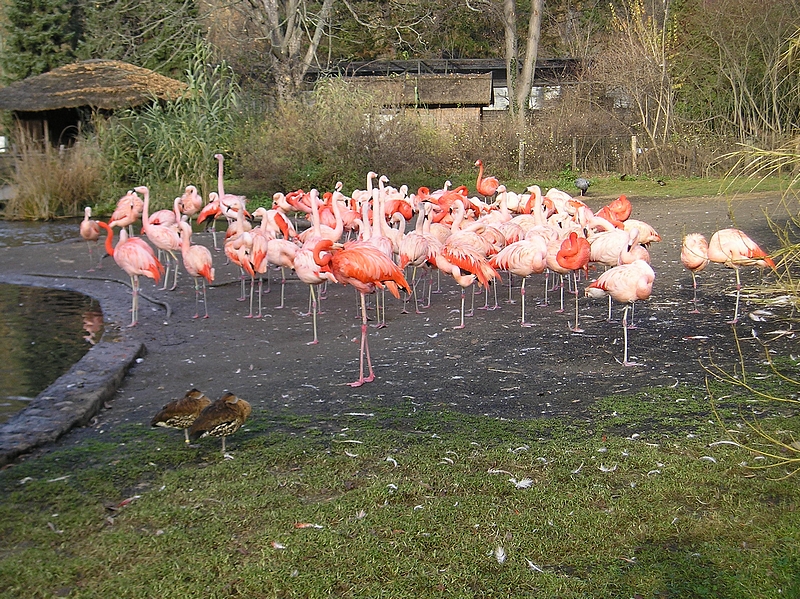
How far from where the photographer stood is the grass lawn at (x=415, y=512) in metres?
3.19

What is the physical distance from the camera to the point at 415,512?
3.76 metres

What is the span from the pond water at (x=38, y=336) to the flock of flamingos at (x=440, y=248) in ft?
2.31

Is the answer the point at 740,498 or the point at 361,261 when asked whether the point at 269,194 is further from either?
the point at 740,498

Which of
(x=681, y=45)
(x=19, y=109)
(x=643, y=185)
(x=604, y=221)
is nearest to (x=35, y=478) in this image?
(x=604, y=221)

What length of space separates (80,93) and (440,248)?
16111 millimetres

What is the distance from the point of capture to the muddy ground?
556 centimetres

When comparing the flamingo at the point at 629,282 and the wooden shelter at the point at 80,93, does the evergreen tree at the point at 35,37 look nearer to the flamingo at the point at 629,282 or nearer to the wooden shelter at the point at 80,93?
the wooden shelter at the point at 80,93

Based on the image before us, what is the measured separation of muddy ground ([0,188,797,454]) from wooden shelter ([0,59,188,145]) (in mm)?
11958

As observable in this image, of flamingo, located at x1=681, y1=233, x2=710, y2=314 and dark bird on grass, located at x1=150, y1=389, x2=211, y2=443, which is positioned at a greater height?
flamingo, located at x1=681, y1=233, x2=710, y2=314

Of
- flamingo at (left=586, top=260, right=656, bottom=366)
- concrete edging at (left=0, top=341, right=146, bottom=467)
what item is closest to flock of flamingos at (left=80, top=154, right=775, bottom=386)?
flamingo at (left=586, top=260, right=656, bottom=366)

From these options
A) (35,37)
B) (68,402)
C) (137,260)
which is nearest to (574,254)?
(68,402)

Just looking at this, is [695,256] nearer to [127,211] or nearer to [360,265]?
[360,265]

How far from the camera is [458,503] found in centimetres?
385

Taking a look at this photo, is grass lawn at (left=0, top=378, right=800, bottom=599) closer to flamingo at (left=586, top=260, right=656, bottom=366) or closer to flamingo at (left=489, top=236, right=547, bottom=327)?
flamingo at (left=586, top=260, right=656, bottom=366)
